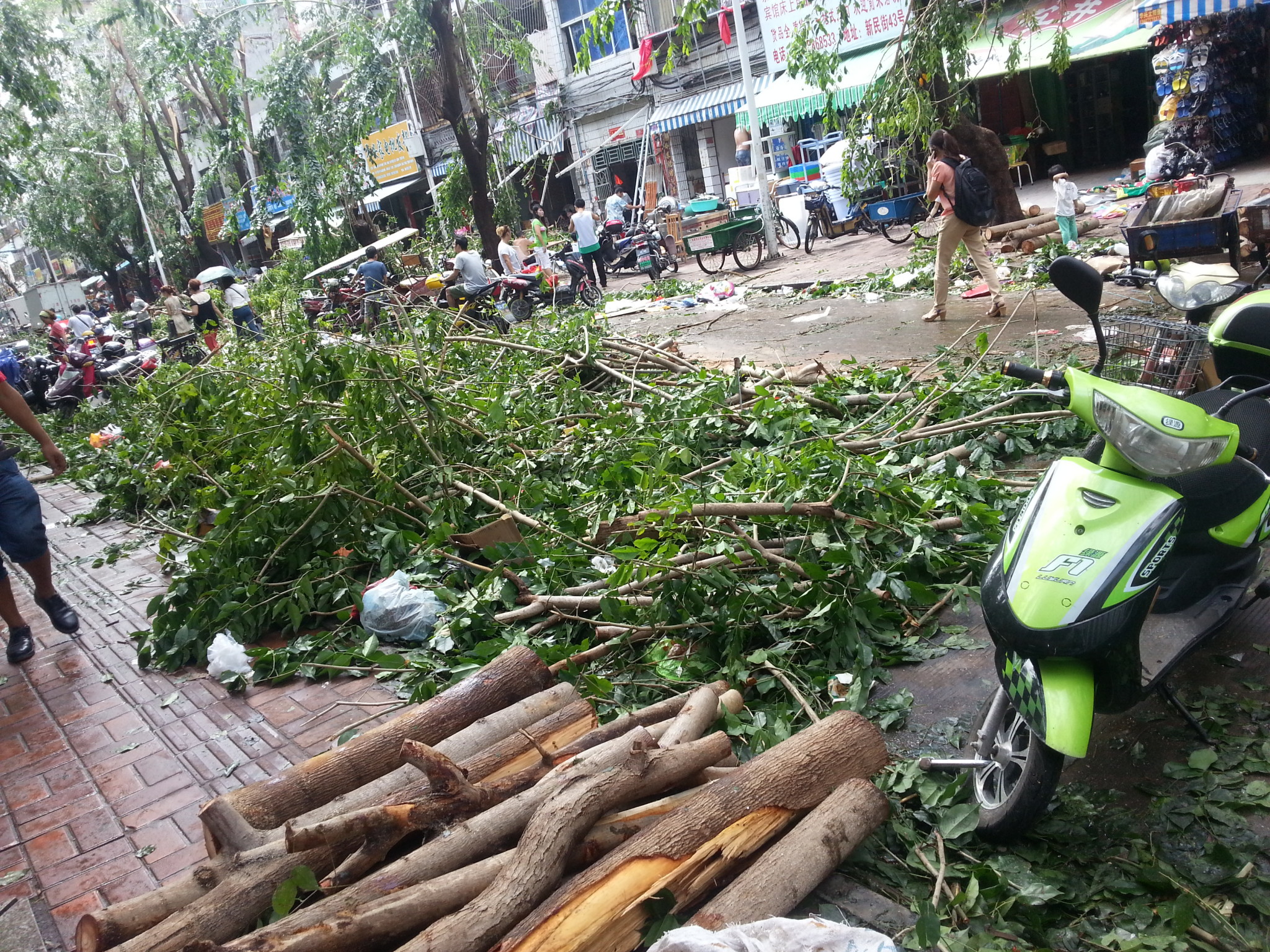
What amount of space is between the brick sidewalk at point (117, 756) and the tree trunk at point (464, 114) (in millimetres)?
12507

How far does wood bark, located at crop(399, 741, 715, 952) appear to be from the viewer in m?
2.28

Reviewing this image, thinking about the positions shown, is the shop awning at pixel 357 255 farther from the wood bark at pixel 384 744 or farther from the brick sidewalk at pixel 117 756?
the wood bark at pixel 384 744

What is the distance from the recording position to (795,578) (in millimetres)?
4082

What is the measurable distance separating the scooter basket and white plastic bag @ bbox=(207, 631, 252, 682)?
4.14m

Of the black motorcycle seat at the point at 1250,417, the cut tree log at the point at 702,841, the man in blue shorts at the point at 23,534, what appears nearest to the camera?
the cut tree log at the point at 702,841

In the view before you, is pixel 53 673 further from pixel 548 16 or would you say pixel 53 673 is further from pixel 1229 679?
pixel 548 16

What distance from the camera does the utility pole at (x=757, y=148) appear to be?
16.1 m

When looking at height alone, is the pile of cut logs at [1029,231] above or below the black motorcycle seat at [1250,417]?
below

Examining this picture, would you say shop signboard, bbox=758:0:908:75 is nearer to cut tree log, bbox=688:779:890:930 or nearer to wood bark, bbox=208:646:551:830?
wood bark, bbox=208:646:551:830

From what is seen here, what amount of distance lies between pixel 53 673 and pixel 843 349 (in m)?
7.08

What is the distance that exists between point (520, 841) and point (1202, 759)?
79.5 inches

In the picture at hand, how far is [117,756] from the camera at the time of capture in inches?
166

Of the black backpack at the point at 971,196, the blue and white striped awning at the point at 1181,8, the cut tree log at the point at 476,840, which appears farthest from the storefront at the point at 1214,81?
the cut tree log at the point at 476,840

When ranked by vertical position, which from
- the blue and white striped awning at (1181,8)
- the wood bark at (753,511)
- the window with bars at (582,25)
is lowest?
the wood bark at (753,511)
